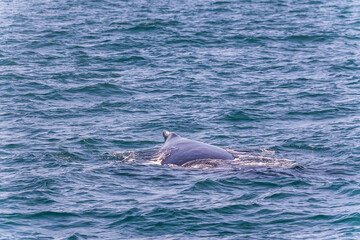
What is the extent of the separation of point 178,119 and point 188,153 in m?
6.68

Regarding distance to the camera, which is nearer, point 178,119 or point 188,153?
point 188,153

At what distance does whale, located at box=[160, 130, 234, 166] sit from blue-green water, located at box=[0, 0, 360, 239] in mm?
742

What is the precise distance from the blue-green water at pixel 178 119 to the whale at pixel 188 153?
0.74m

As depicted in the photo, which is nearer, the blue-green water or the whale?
the blue-green water

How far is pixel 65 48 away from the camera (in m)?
40.3

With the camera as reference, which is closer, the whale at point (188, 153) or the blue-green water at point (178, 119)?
the blue-green water at point (178, 119)

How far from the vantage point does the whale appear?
66.3 ft

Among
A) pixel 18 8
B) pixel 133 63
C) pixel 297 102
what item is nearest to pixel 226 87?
pixel 297 102

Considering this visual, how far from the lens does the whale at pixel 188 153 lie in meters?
20.2

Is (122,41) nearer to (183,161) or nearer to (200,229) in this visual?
(183,161)

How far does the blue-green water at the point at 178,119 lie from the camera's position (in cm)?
1580

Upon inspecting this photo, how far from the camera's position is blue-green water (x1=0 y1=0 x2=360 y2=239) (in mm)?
15797

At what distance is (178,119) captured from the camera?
Answer: 27062 mm

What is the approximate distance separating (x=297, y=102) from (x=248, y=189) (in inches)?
502
